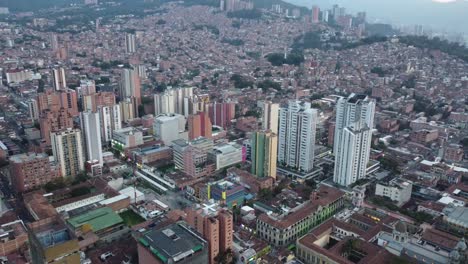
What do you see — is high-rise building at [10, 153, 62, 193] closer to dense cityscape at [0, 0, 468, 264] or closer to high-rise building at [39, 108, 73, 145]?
dense cityscape at [0, 0, 468, 264]

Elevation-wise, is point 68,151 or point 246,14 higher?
point 246,14

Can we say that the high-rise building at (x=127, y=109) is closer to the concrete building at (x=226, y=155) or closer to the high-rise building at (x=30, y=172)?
the concrete building at (x=226, y=155)

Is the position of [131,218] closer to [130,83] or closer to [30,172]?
[30,172]

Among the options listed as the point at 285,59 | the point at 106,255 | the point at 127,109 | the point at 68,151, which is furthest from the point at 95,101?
the point at 285,59

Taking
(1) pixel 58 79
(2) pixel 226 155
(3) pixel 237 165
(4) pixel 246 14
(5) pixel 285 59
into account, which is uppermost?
(4) pixel 246 14

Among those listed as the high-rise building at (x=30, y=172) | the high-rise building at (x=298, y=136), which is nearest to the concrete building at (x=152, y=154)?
the high-rise building at (x=30, y=172)

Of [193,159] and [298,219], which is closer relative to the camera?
[298,219]
